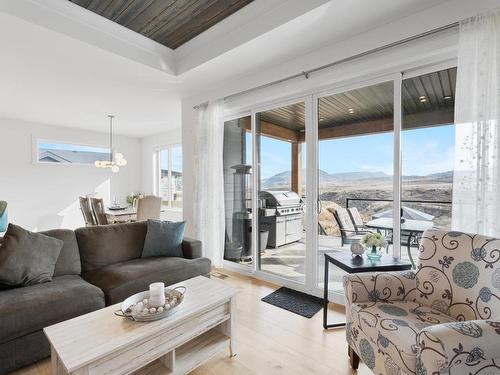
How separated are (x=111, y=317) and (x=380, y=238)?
1.93 meters

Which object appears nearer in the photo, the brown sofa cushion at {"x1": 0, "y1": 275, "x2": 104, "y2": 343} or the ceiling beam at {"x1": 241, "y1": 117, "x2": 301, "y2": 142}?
the brown sofa cushion at {"x1": 0, "y1": 275, "x2": 104, "y2": 343}

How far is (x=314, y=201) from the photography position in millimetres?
2752

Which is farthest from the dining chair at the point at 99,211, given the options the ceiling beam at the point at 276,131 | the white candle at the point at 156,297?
the white candle at the point at 156,297

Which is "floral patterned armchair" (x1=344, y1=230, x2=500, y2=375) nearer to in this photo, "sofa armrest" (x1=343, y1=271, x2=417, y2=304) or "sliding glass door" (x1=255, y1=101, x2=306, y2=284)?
"sofa armrest" (x1=343, y1=271, x2=417, y2=304)

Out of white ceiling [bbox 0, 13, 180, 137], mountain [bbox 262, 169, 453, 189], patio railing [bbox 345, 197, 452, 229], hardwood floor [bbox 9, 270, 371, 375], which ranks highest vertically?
white ceiling [bbox 0, 13, 180, 137]

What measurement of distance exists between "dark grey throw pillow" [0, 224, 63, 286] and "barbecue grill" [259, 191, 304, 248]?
223cm

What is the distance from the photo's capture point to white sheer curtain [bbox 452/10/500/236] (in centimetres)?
166

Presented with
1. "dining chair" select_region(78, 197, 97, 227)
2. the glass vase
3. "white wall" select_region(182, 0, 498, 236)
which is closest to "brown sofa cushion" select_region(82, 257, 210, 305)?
the glass vase

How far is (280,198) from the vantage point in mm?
3238

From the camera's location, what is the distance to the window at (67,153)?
5375mm

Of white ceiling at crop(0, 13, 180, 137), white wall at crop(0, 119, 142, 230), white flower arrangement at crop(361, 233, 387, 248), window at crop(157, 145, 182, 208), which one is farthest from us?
window at crop(157, 145, 182, 208)

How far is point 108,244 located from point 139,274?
60 centimetres

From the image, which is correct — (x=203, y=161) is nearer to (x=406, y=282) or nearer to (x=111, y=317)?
(x=111, y=317)

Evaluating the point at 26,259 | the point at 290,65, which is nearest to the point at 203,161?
the point at 290,65
